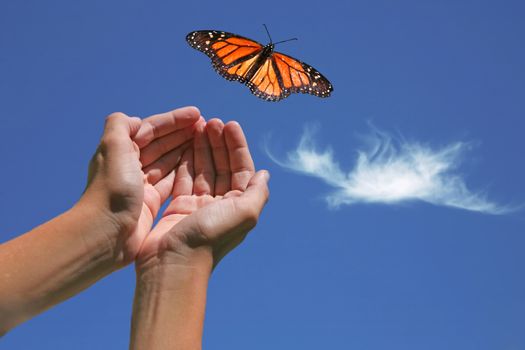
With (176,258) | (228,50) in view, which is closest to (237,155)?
(176,258)

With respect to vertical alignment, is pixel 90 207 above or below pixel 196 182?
below

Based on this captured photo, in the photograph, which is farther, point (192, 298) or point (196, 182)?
point (196, 182)

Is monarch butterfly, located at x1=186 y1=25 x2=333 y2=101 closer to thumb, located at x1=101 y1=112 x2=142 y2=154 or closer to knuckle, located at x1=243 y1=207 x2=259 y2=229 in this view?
thumb, located at x1=101 y1=112 x2=142 y2=154

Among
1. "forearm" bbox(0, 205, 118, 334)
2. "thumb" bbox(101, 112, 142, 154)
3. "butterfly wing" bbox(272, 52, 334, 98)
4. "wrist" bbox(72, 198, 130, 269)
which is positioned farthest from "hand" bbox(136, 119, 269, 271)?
"butterfly wing" bbox(272, 52, 334, 98)

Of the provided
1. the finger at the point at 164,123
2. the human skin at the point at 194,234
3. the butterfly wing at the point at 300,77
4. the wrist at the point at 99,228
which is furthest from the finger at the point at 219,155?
the butterfly wing at the point at 300,77

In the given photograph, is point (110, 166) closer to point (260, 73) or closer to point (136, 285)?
point (136, 285)

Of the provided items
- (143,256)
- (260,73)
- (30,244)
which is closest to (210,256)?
(143,256)

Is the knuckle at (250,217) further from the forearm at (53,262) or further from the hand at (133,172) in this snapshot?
the forearm at (53,262)
